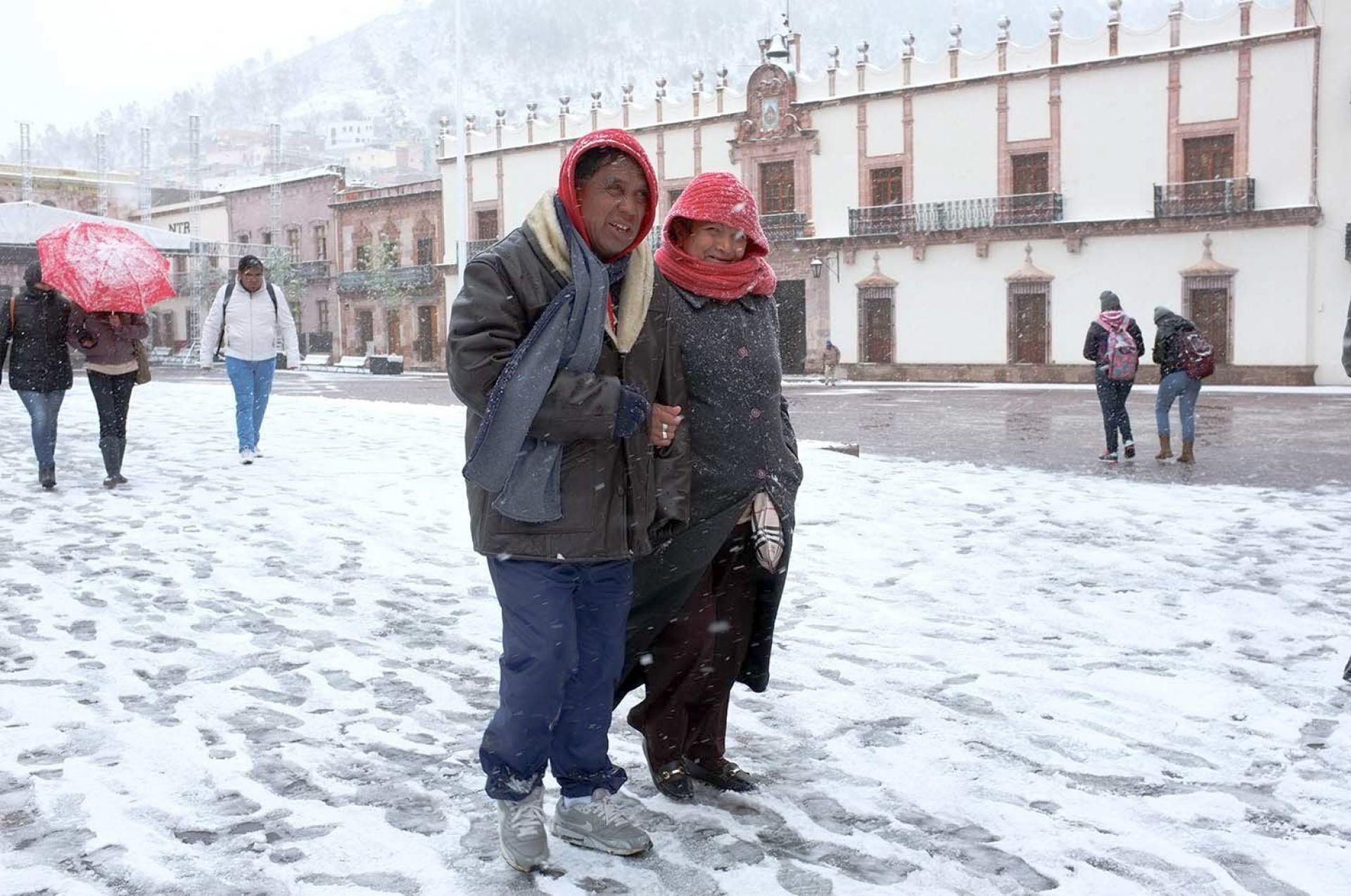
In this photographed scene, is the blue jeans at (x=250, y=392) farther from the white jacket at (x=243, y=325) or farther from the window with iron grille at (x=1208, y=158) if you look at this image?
the window with iron grille at (x=1208, y=158)

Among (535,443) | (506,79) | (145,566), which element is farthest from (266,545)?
(506,79)

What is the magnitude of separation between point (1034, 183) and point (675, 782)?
90.8 ft

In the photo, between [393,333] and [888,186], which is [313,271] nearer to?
[393,333]

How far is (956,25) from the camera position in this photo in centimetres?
2819

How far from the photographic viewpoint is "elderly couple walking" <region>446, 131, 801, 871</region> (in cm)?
260

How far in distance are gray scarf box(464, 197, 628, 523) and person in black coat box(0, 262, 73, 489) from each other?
6.55m

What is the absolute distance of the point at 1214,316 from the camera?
26.1 metres

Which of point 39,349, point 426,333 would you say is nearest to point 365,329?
point 426,333

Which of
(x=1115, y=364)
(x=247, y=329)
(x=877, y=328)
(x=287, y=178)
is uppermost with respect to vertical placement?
(x=287, y=178)

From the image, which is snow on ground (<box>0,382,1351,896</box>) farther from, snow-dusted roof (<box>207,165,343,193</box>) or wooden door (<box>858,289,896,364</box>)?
snow-dusted roof (<box>207,165,343,193</box>)

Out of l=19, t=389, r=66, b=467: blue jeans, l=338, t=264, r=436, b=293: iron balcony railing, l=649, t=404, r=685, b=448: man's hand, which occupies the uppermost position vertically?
l=338, t=264, r=436, b=293: iron balcony railing

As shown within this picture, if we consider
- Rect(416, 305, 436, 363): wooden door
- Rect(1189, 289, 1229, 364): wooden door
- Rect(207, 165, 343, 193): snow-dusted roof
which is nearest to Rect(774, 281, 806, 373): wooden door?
Rect(1189, 289, 1229, 364): wooden door

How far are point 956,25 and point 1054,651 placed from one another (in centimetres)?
2656

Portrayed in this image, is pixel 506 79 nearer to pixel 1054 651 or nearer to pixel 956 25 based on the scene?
pixel 956 25
